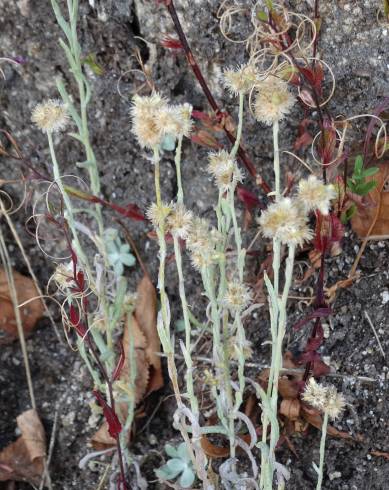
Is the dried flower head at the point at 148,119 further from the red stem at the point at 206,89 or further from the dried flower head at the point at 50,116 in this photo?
the red stem at the point at 206,89

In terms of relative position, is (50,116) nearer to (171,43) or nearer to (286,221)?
(171,43)

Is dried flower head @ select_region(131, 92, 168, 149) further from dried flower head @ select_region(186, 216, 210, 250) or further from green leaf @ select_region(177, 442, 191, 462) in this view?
green leaf @ select_region(177, 442, 191, 462)

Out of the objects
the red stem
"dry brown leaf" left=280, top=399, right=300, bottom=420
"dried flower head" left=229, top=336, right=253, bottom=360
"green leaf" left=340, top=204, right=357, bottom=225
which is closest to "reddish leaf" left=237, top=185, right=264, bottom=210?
the red stem

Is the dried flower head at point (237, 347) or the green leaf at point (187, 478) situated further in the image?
the green leaf at point (187, 478)

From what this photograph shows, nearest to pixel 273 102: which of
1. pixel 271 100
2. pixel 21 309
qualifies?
pixel 271 100

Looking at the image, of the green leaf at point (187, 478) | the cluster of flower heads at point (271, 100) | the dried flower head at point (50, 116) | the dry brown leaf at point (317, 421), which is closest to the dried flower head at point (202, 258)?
the cluster of flower heads at point (271, 100)

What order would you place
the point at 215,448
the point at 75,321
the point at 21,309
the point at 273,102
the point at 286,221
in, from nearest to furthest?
the point at 286,221 → the point at 273,102 → the point at 75,321 → the point at 215,448 → the point at 21,309

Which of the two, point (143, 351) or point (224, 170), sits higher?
point (224, 170)
